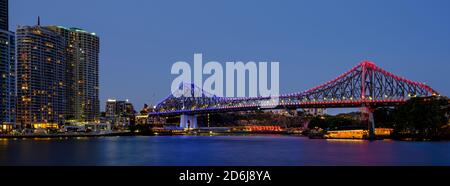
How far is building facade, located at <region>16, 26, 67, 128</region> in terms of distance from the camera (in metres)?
129

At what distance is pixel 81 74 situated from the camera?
162 metres

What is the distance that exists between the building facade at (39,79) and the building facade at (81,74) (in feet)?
28.9

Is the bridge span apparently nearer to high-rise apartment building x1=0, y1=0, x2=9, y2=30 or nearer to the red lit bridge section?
the red lit bridge section

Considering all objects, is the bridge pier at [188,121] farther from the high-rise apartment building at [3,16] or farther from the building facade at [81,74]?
the high-rise apartment building at [3,16]

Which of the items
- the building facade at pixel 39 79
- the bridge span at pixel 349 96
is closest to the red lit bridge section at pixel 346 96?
the bridge span at pixel 349 96

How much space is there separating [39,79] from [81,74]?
Answer: 28.0 meters

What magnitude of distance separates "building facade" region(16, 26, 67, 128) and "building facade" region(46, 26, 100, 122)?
8.82m

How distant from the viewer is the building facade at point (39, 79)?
129 metres

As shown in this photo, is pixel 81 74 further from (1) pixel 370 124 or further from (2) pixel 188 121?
(1) pixel 370 124

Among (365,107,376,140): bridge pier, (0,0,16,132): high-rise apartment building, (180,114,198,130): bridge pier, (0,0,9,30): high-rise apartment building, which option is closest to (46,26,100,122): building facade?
(0,0,9,30): high-rise apartment building

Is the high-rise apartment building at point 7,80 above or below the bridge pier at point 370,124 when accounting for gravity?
above
